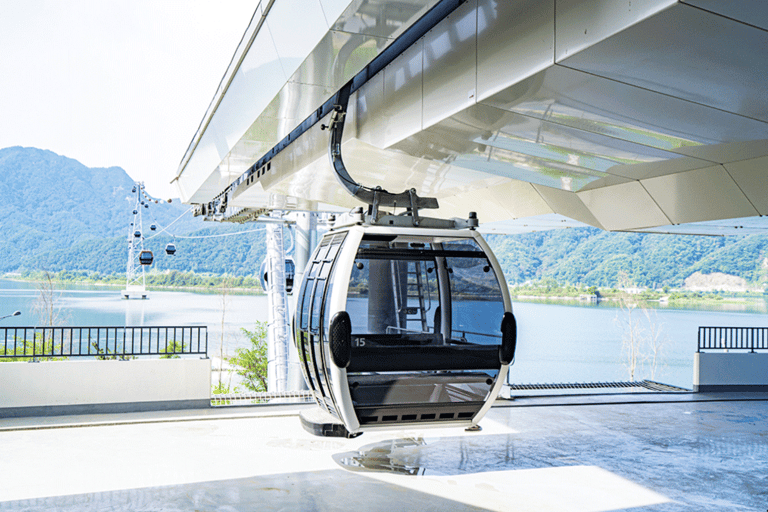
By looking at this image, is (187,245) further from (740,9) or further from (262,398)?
(740,9)

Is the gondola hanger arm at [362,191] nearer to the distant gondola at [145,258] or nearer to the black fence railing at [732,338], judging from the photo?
the black fence railing at [732,338]

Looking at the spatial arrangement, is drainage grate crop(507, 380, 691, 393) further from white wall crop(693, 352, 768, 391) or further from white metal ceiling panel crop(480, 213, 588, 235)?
white metal ceiling panel crop(480, 213, 588, 235)

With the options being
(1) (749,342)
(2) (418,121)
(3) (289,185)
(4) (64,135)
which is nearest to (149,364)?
(3) (289,185)

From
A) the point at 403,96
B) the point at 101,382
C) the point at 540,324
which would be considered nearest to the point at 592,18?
the point at 403,96

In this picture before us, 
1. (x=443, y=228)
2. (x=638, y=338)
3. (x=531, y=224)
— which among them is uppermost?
(x=531, y=224)

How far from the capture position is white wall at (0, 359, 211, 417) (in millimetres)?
7523

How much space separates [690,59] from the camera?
292 centimetres

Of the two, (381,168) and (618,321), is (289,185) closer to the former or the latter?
(381,168)

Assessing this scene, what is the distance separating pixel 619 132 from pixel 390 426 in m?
2.76

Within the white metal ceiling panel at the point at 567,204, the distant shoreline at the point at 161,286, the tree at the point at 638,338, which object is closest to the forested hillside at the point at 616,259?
the tree at the point at 638,338

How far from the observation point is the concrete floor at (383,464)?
4.83 m

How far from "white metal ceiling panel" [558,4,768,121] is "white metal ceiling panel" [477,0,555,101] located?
21cm

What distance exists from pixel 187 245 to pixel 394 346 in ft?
192

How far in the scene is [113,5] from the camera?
6.37 meters
